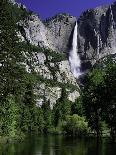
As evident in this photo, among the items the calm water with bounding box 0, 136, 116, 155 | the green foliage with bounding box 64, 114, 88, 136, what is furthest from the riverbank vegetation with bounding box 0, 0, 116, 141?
the calm water with bounding box 0, 136, 116, 155

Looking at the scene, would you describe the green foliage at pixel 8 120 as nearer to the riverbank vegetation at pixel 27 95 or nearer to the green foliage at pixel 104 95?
the riverbank vegetation at pixel 27 95

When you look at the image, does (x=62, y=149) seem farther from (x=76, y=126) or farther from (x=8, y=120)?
(x=76, y=126)

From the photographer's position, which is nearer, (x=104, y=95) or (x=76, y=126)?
(x=104, y=95)

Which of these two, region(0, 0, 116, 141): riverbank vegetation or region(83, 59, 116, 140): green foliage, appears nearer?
region(0, 0, 116, 141): riverbank vegetation

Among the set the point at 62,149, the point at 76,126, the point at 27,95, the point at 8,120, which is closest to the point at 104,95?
the point at 62,149

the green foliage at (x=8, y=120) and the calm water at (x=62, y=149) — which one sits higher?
the green foliage at (x=8, y=120)

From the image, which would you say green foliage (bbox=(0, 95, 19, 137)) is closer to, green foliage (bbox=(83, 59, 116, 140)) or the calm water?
the calm water

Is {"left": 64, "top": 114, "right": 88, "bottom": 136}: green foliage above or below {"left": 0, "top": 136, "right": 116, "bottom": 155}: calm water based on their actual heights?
above

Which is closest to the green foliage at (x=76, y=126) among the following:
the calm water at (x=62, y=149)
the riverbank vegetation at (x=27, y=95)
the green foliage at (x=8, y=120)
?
the riverbank vegetation at (x=27, y=95)

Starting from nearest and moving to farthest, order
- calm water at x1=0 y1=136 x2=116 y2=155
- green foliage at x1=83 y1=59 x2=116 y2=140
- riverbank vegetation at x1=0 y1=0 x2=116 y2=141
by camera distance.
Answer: riverbank vegetation at x1=0 y1=0 x2=116 y2=141, calm water at x1=0 y1=136 x2=116 y2=155, green foliage at x1=83 y1=59 x2=116 y2=140

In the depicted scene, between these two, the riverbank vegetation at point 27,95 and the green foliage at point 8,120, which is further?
the green foliage at point 8,120

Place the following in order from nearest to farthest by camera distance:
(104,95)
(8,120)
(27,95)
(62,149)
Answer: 1. (27,95)
2. (62,149)
3. (104,95)
4. (8,120)

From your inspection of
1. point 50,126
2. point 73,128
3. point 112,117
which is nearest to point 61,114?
point 50,126
